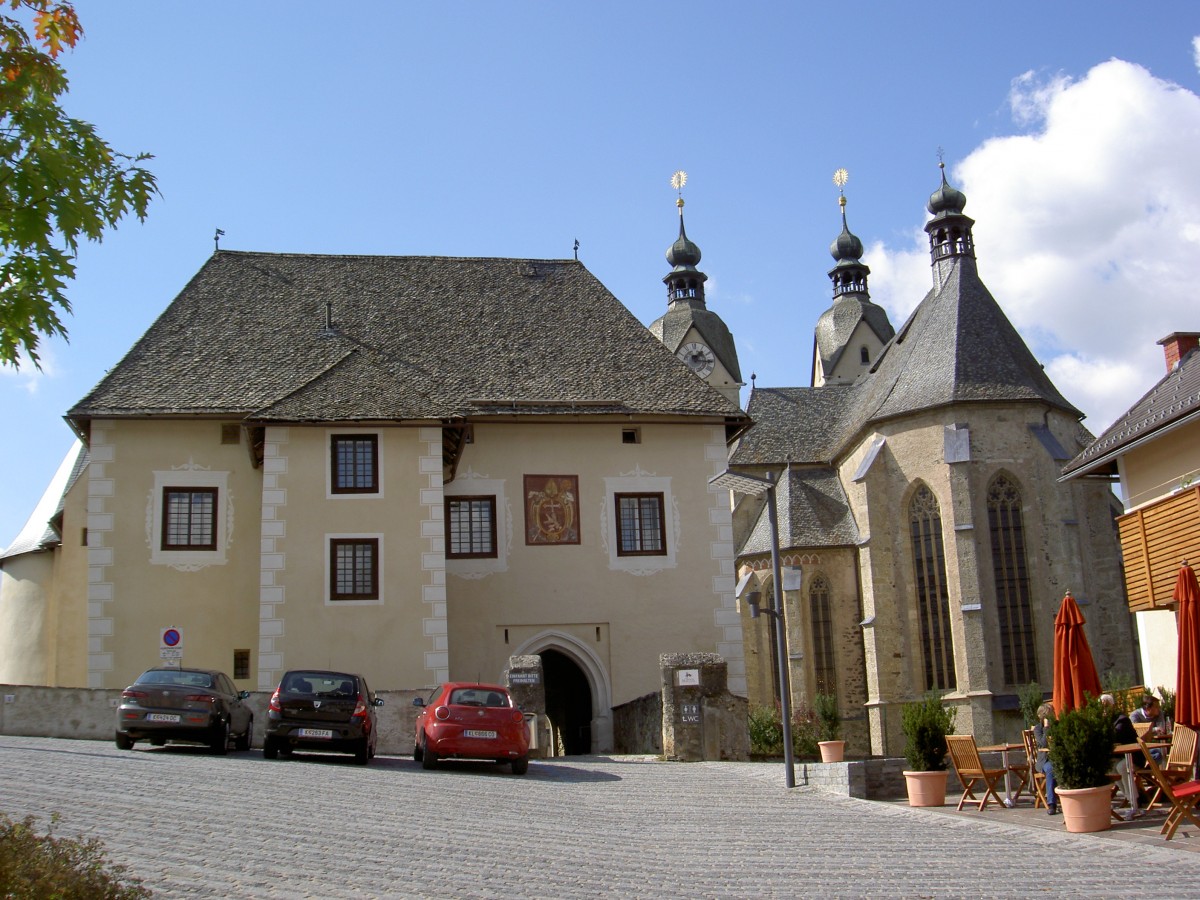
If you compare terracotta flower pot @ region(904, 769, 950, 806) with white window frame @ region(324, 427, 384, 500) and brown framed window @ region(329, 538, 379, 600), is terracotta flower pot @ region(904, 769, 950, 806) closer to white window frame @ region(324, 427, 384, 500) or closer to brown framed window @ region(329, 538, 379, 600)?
brown framed window @ region(329, 538, 379, 600)

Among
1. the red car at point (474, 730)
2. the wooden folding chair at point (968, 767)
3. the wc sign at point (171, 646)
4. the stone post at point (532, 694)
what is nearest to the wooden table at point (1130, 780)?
the wooden folding chair at point (968, 767)

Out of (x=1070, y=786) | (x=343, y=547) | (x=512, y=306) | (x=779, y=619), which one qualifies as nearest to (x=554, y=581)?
(x=343, y=547)

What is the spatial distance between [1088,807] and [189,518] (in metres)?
21.8

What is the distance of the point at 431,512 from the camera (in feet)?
91.7

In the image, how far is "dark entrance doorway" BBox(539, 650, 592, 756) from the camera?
3241 cm

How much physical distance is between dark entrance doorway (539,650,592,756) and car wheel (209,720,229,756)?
493 inches

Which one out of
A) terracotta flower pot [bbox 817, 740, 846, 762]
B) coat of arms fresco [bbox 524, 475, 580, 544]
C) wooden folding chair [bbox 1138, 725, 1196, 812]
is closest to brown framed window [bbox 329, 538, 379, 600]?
coat of arms fresco [bbox 524, 475, 580, 544]

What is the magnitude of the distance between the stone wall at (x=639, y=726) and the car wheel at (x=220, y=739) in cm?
856

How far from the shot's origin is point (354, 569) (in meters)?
27.7

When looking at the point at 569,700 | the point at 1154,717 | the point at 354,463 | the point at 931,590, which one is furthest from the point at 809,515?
the point at 1154,717

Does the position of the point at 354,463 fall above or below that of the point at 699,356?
below

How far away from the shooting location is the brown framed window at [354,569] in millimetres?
27500

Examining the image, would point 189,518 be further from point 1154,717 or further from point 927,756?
point 1154,717

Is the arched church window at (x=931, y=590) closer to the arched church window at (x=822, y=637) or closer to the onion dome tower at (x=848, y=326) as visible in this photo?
the arched church window at (x=822, y=637)
